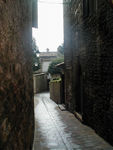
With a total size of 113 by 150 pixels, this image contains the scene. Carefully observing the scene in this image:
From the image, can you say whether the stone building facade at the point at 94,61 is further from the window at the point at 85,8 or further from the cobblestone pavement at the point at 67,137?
the cobblestone pavement at the point at 67,137

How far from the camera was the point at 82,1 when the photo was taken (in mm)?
8930

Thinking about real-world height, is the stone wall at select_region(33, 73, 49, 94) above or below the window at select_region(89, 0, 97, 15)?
below

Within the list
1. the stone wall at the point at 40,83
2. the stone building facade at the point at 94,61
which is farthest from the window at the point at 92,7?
the stone wall at the point at 40,83

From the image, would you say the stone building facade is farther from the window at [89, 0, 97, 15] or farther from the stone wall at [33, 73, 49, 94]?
the stone wall at [33, 73, 49, 94]

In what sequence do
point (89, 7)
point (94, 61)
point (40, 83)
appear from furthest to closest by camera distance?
point (40, 83) → point (89, 7) → point (94, 61)

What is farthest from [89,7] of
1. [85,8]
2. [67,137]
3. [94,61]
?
[67,137]

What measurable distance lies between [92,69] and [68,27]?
16.7 feet

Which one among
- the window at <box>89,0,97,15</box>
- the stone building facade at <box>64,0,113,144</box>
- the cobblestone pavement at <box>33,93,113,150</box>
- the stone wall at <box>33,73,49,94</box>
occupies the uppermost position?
the window at <box>89,0,97,15</box>

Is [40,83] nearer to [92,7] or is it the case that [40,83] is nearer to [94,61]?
[94,61]

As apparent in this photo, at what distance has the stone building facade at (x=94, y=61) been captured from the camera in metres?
6.27

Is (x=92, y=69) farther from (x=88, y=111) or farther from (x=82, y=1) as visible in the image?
(x=82, y=1)

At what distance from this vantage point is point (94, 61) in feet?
24.7

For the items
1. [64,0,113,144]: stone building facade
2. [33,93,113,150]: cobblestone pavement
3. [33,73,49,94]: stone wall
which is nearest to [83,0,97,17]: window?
[64,0,113,144]: stone building facade

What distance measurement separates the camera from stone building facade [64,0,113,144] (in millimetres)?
6266
